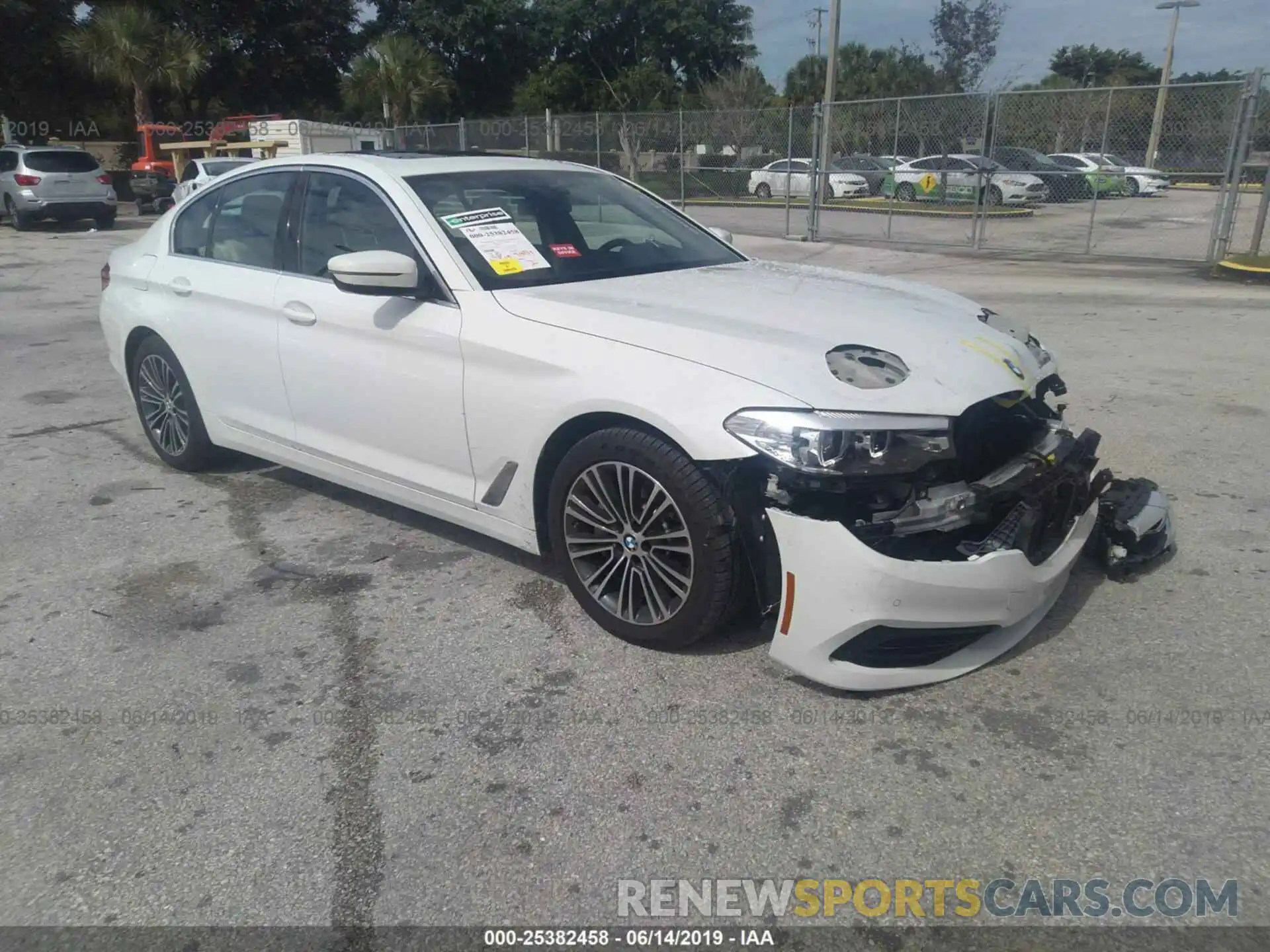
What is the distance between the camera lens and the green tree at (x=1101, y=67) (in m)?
75.2

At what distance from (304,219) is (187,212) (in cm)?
117

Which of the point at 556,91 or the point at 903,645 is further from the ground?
the point at 556,91

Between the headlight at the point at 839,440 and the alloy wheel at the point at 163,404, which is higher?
the headlight at the point at 839,440

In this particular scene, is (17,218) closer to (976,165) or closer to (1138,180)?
(976,165)

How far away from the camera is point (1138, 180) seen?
17922 millimetres

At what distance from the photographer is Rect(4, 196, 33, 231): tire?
68.4 ft

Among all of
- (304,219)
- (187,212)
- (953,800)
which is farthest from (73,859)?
(187,212)

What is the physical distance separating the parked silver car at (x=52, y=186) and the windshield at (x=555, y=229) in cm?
1996

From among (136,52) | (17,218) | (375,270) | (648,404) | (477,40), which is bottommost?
(17,218)

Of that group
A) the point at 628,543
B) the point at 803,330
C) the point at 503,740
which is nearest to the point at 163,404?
the point at 628,543

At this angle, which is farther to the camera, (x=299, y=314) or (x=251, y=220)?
(x=251, y=220)

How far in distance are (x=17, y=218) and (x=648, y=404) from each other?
22.7 metres

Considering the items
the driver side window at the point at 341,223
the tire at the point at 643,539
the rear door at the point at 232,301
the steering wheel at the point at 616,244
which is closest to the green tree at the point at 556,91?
the rear door at the point at 232,301

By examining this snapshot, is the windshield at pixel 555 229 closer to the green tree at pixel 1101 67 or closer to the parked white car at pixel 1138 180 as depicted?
the parked white car at pixel 1138 180
